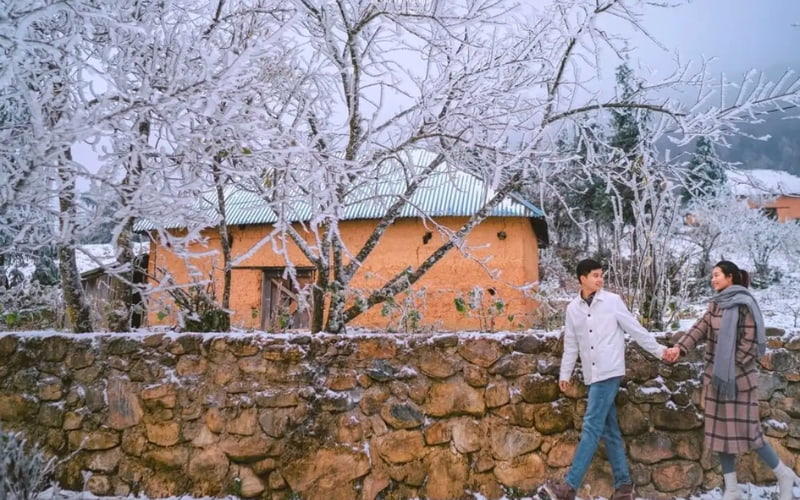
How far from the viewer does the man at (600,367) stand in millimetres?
3285

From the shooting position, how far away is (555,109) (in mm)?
4918

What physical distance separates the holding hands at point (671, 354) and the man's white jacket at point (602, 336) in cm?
5

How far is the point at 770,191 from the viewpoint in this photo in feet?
12.7

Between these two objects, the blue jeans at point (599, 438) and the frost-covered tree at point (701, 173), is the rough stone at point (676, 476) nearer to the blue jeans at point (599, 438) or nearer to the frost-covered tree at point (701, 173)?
the blue jeans at point (599, 438)

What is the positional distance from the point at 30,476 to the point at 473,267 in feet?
30.0

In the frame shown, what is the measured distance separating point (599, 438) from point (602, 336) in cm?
69

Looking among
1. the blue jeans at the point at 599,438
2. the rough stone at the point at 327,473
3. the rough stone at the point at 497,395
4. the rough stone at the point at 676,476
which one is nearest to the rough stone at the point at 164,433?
the rough stone at the point at 327,473

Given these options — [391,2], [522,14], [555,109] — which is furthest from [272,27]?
[555,109]

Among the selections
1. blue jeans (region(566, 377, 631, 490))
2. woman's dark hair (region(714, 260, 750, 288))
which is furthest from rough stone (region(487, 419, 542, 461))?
woman's dark hair (region(714, 260, 750, 288))

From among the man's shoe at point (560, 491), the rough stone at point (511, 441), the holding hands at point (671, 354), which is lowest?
the man's shoe at point (560, 491)

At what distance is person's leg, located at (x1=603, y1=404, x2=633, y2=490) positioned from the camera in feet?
10.8

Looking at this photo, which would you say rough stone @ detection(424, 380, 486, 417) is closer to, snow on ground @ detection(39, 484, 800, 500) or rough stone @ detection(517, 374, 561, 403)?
rough stone @ detection(517, 374, 561, 403)

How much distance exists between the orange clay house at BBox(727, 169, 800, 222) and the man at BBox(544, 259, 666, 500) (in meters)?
1.33

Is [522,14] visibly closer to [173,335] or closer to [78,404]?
[173,335]
